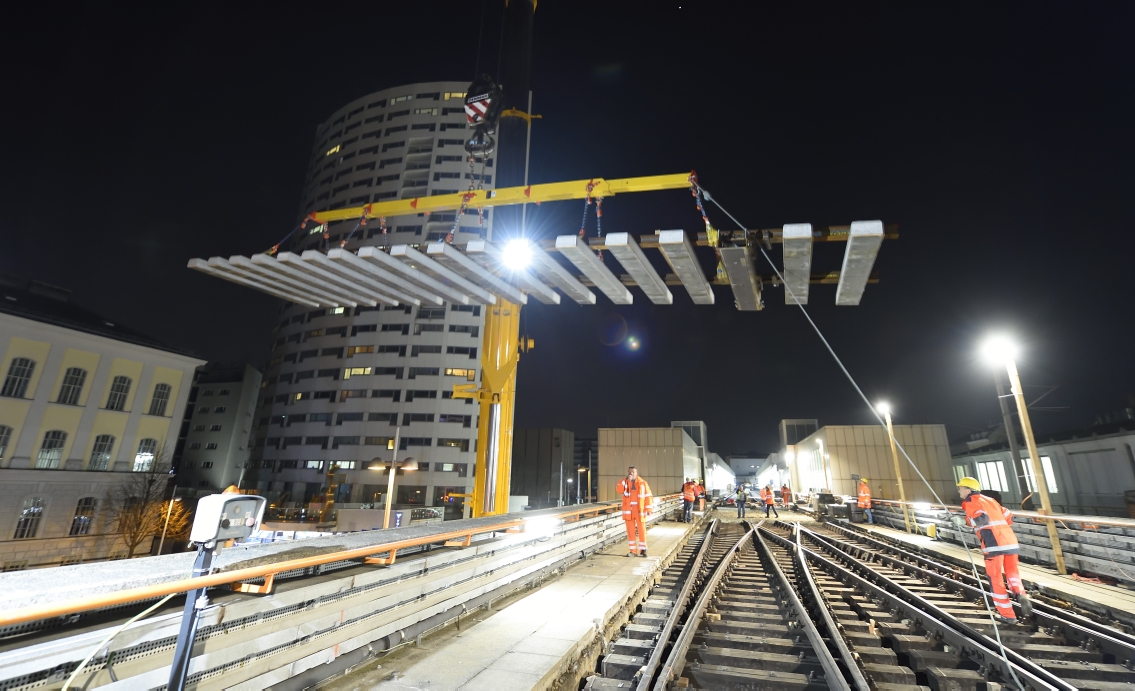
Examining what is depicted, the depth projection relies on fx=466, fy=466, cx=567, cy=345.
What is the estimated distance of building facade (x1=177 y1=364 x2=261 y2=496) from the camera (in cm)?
6488

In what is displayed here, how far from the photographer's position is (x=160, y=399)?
3117cm

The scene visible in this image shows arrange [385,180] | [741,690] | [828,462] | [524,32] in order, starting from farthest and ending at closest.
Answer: [385,180]
[828,462]
[524,32]
[741,690]

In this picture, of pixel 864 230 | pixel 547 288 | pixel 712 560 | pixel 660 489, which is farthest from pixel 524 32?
pixel 660 489

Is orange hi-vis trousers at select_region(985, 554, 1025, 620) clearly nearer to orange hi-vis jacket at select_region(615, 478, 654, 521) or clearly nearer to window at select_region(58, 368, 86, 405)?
orange hi-vis jacket at select_region(615, 478, 654, 521)

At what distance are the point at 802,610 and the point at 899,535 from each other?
1215cm

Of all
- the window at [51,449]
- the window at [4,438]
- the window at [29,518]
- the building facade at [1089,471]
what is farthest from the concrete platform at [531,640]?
the window at [51,449]

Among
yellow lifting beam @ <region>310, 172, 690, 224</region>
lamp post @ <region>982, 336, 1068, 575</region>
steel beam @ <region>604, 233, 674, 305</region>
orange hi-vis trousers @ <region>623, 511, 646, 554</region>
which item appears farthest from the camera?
yellow lifting beam @ <region>310, 172, 690, 224</region>

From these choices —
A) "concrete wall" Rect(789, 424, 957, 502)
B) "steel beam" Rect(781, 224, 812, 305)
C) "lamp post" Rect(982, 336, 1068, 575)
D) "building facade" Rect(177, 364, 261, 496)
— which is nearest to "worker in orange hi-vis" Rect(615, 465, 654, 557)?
"steel beam" Rect(781, 224, 812, 305)

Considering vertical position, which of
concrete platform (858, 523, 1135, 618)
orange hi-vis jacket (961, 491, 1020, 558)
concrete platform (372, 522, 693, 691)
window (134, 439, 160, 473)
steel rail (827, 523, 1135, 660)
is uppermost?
window (134, 439, 160, 473)

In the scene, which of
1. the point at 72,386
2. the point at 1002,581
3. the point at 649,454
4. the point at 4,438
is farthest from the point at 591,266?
the point at 72,386

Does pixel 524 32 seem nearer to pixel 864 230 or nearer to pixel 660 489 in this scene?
pixel 864 230

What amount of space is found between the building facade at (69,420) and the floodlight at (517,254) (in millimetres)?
33141

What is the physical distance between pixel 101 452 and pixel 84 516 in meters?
3.66

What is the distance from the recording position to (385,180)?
68.6 m
